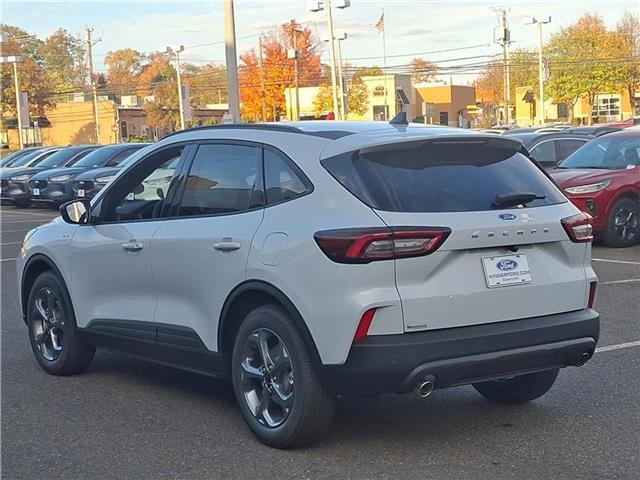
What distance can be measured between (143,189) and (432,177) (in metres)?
2.22

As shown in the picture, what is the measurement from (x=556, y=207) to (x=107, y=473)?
274cm

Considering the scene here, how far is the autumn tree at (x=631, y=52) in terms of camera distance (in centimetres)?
7119

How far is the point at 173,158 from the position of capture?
6.38m

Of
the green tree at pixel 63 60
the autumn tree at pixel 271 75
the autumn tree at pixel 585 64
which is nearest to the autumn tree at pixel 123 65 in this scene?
the green tree at pixel 63 60

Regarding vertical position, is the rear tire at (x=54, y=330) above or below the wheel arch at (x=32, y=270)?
below

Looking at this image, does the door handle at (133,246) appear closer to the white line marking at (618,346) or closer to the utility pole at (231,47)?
the white line marking at (618,346)

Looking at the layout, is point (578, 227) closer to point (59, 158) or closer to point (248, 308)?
point (248, 308)

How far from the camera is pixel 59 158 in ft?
93.7

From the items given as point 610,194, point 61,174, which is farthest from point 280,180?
point 61,174

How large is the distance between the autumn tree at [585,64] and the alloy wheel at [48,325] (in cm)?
6688

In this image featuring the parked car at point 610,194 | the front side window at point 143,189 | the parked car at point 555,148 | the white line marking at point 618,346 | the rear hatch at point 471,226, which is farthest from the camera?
the parked car at point 555,148

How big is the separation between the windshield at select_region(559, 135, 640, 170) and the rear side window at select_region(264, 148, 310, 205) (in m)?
9.81

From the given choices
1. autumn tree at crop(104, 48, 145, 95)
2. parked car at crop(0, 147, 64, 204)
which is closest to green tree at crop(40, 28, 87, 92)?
autumn tree at crop(104, 48, 145, 95)

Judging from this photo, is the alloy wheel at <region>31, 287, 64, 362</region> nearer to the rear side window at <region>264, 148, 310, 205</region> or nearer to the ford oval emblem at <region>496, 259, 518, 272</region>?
the rear side window at <region>264, 148, 310, 205</region>
